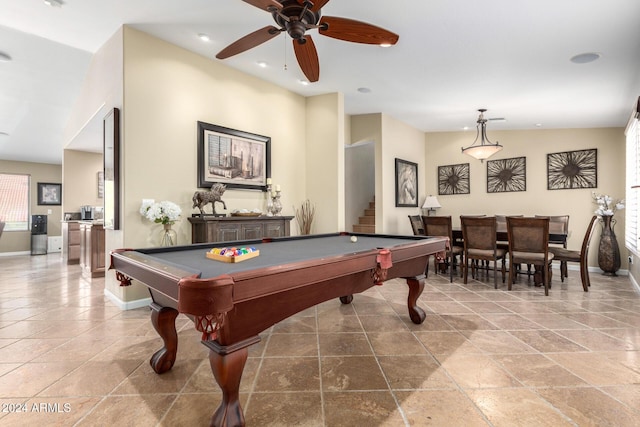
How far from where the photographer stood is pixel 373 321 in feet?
9.71

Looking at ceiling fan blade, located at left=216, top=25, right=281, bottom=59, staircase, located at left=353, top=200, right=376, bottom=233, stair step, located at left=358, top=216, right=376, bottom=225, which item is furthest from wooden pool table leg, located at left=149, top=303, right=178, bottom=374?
stair step, located at left=358, top=216, right=376, bottom=225

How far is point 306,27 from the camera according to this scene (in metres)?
2.12

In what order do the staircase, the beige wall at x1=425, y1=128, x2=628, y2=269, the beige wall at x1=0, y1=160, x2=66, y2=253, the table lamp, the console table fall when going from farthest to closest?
1. the beige wall at x1=0, y1=160, x2=66, y2=253
2. the staircase
3. the table lamp
4. the beige wall at x1=425, y1=128, x2=628, y2=269
5. the console table

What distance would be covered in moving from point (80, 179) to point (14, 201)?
11.4ft

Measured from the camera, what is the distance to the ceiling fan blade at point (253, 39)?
2.27m

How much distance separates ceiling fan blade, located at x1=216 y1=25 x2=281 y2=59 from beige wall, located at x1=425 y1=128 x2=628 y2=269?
594cm

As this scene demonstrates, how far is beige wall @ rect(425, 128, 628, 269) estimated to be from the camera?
5.81 meters

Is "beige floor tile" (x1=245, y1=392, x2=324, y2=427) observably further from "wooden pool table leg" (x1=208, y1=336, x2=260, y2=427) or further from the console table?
the console table

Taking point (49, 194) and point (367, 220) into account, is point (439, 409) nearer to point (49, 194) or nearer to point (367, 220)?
point (367, 220)

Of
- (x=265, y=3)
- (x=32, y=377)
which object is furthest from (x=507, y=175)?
(x=32, y=377)

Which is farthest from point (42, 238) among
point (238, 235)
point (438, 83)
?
point (438, 83)

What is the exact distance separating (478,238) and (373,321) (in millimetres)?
2524

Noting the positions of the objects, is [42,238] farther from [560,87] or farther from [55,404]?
[560,87]

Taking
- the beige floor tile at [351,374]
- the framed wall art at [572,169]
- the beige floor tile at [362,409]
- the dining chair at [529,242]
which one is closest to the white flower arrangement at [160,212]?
the beige floor tile at [351,374]
